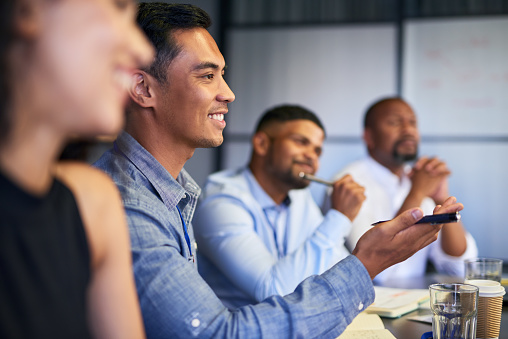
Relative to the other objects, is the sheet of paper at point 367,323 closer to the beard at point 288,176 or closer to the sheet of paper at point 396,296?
the sheet of paper at point 396,296

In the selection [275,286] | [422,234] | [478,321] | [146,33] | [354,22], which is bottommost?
[275,286]

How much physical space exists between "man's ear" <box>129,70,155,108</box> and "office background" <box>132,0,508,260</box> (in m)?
2.27

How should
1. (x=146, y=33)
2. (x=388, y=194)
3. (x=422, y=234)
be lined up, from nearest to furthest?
1. (x=422, y=234)
2. (x=146, y=33)
3. (x=388, y=194)

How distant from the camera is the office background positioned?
3520 millimetres

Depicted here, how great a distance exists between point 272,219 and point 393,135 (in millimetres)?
1136

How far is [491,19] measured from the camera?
138 inches

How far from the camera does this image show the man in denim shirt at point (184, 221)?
0.92 meters

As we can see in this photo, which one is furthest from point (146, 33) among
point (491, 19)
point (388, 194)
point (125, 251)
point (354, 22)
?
point (491, 19)

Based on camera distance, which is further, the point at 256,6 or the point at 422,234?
the point at 256,6

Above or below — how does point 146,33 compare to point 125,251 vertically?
above

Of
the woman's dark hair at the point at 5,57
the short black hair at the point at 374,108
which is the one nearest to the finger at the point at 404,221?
the woman's dark hair at the point at 5,57

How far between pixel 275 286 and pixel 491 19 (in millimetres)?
2704

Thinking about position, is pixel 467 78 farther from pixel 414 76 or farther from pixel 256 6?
pixel 256 6

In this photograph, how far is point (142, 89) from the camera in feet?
4.19
